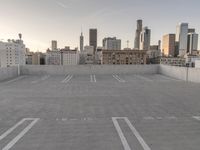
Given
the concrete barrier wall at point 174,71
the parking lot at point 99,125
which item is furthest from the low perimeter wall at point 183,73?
the parking lot at point 99,125

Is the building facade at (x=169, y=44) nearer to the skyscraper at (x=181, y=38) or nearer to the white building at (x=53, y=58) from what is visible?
the skyscraper at (x=181, y=38)

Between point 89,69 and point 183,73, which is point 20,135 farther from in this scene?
point 89,69

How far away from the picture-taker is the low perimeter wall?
15.6 meters

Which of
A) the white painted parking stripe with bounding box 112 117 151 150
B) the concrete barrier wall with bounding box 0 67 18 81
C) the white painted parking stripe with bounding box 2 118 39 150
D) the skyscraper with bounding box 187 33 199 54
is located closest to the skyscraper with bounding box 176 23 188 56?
the skyscraper with bounding box 187 33 199 54

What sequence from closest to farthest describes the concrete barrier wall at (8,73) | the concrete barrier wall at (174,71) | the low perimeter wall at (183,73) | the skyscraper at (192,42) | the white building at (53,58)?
the low perimeter wall at (183,73), the concrete barrier wall at (8,73), the concrete barrier wall at (174,71), the white building at (53,58), the skyscraper at (192,42)

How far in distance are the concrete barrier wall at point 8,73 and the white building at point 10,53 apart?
8171 centimetres

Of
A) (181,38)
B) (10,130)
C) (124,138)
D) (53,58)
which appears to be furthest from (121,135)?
(181,38)

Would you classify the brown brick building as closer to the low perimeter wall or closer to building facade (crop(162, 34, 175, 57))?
the low perimeter wall

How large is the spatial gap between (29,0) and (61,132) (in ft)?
66.7

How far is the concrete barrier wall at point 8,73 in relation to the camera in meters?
16.7

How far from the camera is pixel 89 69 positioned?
2269 cm

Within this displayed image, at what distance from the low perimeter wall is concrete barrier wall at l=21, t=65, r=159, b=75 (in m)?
2.50

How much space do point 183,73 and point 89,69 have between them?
11.2 m

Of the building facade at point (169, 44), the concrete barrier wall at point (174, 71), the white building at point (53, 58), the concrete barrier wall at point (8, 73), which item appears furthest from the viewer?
the building facade at point (169, 44)
